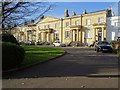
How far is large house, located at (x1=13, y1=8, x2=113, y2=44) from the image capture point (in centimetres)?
6844

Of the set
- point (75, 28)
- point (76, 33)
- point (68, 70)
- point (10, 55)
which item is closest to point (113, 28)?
point (75, 28)

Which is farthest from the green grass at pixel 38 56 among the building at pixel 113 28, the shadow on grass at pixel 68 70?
the building at pixel 113 28

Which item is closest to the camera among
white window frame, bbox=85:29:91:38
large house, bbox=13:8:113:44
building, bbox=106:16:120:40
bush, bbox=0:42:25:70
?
bush, bbox=0:42:25:70

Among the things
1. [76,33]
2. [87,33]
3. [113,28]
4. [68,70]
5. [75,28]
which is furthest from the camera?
[76,33]

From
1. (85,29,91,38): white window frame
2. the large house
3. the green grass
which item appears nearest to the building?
the large house

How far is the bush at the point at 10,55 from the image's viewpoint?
47.4ft

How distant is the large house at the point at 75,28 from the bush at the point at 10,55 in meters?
43.3

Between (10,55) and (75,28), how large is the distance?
61.2 m

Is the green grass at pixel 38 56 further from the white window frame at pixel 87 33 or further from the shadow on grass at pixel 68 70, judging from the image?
the white window frame at pixel 87 33

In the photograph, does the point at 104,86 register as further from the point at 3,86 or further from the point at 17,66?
the point at 17,66

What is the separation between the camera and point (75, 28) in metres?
75.4

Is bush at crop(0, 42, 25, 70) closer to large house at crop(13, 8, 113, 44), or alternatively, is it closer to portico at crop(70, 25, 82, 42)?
large house at crop(13, 8, 113, 44)

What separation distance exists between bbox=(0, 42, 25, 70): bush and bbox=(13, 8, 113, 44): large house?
43.3m

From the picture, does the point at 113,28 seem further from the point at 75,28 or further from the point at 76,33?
the point at 76,33
